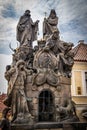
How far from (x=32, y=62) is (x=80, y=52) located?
9.83 meters

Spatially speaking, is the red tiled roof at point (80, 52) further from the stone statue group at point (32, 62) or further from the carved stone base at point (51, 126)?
the carved stone base at point (51, 126)

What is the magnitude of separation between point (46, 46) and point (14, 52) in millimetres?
1386

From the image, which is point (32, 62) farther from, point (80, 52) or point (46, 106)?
point (80, 52)

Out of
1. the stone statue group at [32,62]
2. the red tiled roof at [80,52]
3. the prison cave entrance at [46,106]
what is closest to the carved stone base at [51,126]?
the stone statue group at [32,62]

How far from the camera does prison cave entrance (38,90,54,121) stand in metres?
9.23

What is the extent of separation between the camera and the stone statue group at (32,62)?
892cm

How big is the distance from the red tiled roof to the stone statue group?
7.59 metres

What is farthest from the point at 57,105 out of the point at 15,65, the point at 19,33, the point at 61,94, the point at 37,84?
the point at 19,33

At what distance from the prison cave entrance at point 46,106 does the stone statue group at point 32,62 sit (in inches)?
16.7

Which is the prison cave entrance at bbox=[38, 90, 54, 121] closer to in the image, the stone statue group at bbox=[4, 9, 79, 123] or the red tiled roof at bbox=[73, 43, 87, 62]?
the stone statue group at bbox=[4, 9, 79, 123]

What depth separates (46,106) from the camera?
369 inches

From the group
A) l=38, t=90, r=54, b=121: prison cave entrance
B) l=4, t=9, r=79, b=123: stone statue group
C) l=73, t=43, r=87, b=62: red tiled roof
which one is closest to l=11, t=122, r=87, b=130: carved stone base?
l=4, t=9, r=79, b=123: stone statue group

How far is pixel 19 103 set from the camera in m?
8.84

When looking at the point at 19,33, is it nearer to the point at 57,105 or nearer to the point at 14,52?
the point at 14,52
